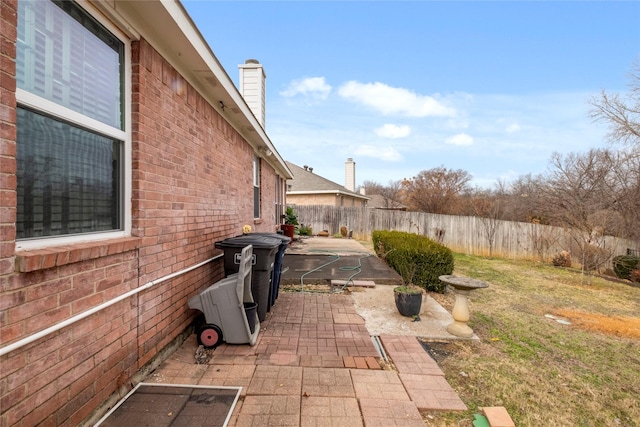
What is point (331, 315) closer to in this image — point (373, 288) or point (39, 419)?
point (373, 288)

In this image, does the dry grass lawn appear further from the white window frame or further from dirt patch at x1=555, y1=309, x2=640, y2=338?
the white window frame

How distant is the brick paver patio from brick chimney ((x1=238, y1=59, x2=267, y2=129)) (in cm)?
730

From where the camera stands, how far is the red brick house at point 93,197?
→ 1.62 m

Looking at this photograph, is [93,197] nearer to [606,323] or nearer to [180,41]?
[180,41]

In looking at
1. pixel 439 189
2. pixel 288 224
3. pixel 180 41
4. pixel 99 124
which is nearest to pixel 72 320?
pixel 99 124

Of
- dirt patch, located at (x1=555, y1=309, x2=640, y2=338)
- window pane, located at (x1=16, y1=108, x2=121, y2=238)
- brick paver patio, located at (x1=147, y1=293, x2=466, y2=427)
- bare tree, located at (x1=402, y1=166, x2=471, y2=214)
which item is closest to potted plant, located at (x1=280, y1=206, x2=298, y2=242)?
brick paver patio, located at (x1=147, y1=293, x2=466, y2=427)

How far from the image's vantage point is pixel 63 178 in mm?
2059

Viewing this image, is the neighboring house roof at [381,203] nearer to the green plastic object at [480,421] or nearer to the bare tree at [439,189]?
the bare tree at [439,189]

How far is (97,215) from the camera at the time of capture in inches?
93.9

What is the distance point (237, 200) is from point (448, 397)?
467cm

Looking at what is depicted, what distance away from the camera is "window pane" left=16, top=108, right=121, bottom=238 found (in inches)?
69.6

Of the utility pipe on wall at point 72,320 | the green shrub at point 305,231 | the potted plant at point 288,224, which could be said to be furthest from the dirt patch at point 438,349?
the green shrub at point 305,231

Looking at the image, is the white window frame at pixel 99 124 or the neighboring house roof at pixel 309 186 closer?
the white window frame at pixel 99 124

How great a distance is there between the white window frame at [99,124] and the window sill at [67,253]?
0.06 meters
